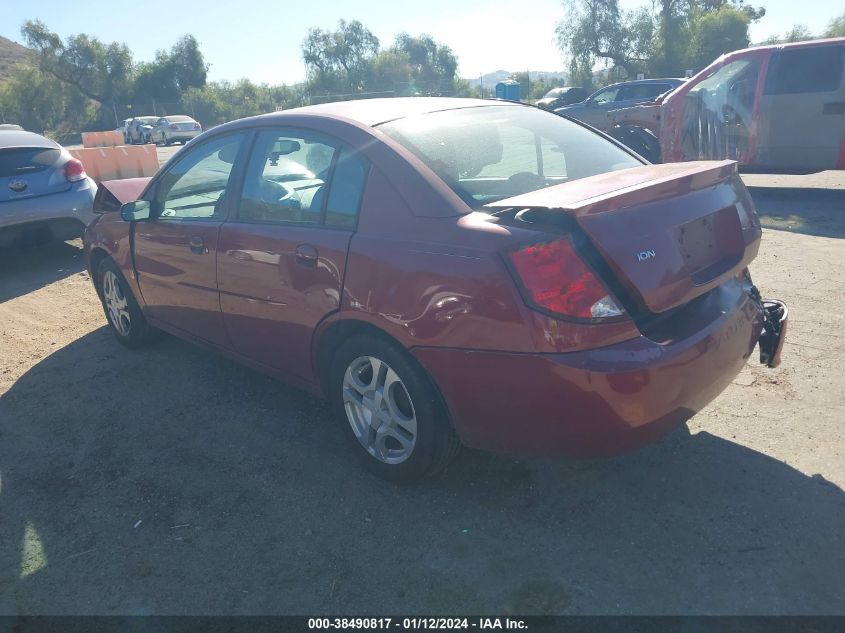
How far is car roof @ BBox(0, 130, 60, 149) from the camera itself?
757 centimetres

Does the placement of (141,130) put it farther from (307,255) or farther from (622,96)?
(307,255)

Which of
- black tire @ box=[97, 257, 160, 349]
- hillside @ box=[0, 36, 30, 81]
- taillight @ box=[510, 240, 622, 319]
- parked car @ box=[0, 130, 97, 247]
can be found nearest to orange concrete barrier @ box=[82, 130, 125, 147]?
parked car @ box=[0, 130, 97, 247]

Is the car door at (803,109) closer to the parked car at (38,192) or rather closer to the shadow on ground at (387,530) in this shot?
the shadow on ground at (387,530)

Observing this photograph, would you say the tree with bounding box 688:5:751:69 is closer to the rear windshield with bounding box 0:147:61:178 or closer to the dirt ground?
the rear windshield with bounding box 0:147:61:178

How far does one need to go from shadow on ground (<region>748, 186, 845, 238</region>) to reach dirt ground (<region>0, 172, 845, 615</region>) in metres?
3.46

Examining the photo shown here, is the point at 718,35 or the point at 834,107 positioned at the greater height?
the point at 718,35

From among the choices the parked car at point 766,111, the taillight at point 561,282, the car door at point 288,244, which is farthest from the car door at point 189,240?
A: the parked car at point 766,111

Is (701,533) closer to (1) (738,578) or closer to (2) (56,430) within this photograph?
(1) (738,578)

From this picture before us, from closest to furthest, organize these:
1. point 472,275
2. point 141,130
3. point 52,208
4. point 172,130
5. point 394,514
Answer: point 472,275, point 394,514, point 52,208, point 172,130, point 141,130

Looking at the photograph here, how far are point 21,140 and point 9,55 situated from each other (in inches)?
4570

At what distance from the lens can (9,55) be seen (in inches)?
3971

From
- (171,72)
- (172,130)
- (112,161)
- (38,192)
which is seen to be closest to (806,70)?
(38,192)

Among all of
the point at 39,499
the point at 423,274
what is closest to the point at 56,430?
the point at 39,499

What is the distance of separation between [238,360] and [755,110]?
8.08 metres
